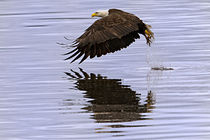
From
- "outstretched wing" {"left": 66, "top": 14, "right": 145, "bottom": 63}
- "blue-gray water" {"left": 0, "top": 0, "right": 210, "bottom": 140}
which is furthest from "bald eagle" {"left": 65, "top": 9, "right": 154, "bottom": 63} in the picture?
"blue-gray water" {"left": 0, "top": 0, "right": 210, "bottom": 140}

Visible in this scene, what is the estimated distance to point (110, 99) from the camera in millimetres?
10023

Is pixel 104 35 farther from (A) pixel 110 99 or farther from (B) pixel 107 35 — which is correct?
(A) pixel 110 99

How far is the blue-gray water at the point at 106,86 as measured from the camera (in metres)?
8.46

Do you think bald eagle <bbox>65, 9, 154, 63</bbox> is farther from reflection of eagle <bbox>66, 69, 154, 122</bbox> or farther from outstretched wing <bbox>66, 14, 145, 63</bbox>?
reflection of eagle <bbox>66, 69, 154, 122</bbox>

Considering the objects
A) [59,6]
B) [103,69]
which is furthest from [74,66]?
[59,6]

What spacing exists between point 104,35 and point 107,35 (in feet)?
0.14

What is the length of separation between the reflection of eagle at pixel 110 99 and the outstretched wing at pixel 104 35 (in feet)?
1.24

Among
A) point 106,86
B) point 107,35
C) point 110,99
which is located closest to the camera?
point 110,99

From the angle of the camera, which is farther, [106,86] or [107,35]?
[107,35]

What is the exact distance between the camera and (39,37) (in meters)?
16.0

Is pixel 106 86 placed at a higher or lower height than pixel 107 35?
lower

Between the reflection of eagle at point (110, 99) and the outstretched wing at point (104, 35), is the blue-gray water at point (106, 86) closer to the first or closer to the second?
the reflection of eagle at point (110, 99)

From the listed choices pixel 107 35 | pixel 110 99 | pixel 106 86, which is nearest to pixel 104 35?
pixel 107 35

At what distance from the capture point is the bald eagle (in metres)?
11.7
